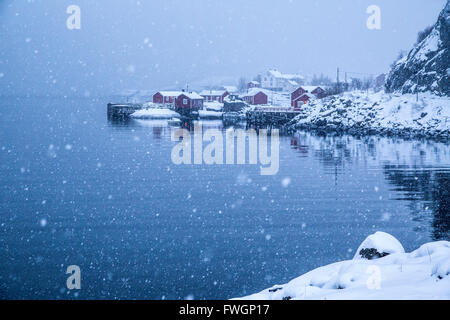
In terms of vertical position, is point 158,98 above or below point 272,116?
above

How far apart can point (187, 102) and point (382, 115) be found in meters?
52.1

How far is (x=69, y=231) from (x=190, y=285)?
5.18m

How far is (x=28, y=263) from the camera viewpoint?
426 inches

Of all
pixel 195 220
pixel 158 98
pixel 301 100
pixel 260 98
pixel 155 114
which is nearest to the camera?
pixel 195 220

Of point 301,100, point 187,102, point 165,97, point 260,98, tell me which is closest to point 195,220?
point 301,100

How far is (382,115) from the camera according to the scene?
2109 inches

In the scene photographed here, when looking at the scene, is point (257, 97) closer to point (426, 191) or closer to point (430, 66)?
point (430, 66)

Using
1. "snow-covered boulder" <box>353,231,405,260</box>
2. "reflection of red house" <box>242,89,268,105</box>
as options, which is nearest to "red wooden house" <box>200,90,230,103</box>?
"reflection of red house" <box>242,89,268,105</box>

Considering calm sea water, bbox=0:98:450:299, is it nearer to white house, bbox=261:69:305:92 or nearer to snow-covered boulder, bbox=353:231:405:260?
snow-covered boulder, bbox=353:231:405:260

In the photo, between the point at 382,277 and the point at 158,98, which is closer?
the point at 382,277

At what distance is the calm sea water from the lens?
32.9 ft

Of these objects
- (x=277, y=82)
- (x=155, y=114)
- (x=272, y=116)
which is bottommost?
(x=272, y=116)

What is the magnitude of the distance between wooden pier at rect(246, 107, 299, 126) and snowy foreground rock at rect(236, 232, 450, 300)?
222 feet
